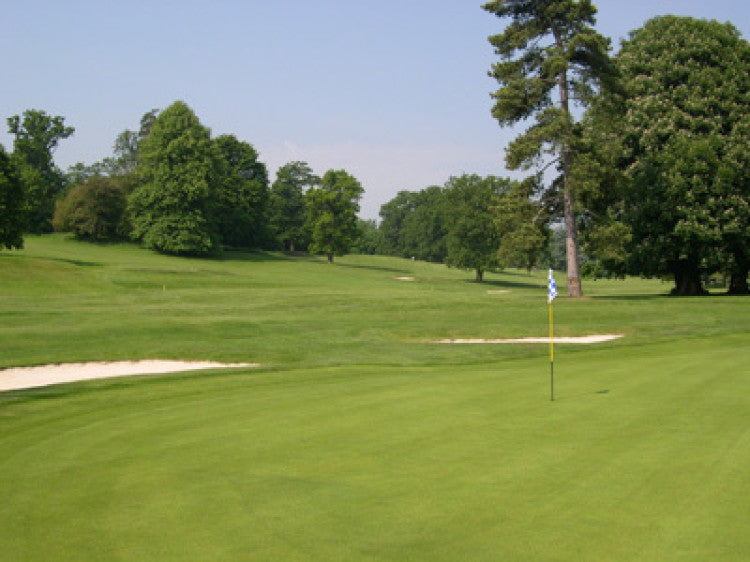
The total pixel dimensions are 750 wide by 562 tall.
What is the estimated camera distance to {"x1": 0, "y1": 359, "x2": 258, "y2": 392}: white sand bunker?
18828mm

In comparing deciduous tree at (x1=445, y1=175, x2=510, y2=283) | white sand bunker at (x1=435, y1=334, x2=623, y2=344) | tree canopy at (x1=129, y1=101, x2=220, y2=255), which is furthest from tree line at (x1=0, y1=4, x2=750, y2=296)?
deciduous tree at (x1=445, y1=175, x2=510, y2=283)

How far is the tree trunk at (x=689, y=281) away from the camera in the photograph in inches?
1877

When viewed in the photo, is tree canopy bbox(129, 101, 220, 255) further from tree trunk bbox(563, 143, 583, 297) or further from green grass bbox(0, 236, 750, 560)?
green grass bbox(0, 236, 750, 560)

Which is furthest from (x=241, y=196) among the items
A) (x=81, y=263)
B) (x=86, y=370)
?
(x=86, y=370)

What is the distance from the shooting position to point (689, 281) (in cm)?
4816

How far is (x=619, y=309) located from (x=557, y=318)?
446cm

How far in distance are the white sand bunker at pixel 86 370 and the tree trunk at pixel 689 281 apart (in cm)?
3580

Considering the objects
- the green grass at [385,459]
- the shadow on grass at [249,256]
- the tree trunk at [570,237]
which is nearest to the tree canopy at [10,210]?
the shadow on grass at [249,256]

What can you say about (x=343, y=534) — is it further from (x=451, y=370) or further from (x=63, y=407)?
(x=451, y=370)

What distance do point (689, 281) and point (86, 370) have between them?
40.6 m

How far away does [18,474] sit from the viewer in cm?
838

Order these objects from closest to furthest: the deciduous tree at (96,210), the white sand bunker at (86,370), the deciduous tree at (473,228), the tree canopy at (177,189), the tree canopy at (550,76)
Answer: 1. the white sand bunker at (86,370)
2. the tree canopy at (550,76)
3. the tree canopy at (177,189)
4. the deciduous tree at (96,210)
5. the deciduous tree at (473,228)

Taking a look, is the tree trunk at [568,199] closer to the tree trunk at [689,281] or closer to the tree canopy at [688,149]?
the tree canopy at [688,149]

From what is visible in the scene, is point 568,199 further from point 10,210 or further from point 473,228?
point 10,210
